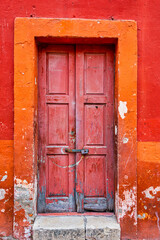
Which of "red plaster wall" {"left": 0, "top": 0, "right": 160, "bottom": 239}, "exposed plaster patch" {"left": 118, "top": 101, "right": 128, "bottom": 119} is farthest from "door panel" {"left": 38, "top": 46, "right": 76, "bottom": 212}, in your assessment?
"exposed plaster patch" {"left": 118, "top": 101, "right": 128, "bottom": 119}

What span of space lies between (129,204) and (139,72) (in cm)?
172

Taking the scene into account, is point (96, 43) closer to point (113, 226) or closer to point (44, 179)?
point (44, 179)

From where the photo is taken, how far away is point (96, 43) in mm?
2852

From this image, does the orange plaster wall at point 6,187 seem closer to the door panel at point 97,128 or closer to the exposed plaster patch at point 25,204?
the exposed plaster patch at point 25,204

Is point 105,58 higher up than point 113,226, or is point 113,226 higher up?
point 105,58

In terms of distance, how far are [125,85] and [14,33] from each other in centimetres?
156

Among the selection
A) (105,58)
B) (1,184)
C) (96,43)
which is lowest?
(1,184)

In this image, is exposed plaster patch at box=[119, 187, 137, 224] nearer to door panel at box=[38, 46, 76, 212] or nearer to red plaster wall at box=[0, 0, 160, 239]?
red plaster wall at box=[0, 0, 160, 239]

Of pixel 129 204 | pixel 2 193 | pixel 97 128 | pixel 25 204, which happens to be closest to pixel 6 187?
pixel 2 193

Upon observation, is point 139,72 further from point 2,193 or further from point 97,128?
point 2,193

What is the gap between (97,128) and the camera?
2.89 metres

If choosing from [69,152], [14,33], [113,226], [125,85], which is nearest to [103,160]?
[69,152]

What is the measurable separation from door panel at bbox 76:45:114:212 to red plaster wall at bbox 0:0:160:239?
0.40m

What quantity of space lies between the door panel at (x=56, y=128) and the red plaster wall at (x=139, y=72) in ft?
1.37
